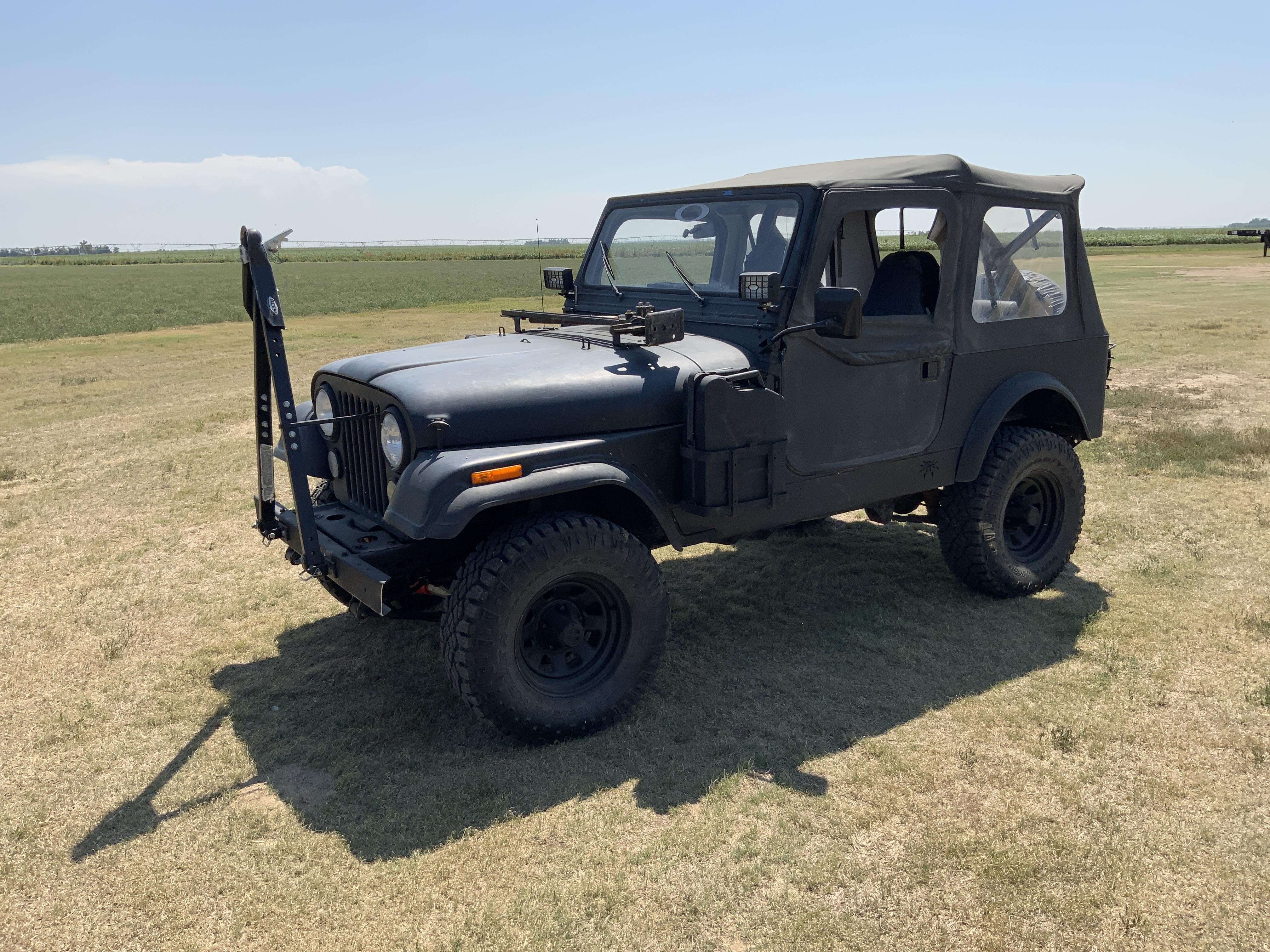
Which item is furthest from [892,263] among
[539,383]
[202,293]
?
[202,293]

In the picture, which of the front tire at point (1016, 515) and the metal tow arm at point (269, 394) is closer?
the metal tow arm at point (269, 394)

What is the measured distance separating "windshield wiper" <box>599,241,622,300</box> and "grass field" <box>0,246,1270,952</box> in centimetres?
171

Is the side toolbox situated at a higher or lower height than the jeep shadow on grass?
higher

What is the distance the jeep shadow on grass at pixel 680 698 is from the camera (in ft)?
11.3

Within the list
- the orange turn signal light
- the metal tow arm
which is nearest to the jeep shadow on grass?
the metal tow arm

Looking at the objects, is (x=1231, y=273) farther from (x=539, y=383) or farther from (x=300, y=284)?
(x=300, y=284)

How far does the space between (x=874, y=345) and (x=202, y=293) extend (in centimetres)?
3928

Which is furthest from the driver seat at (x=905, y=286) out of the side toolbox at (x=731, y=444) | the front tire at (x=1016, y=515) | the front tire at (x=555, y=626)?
the front tire at (x=555, y=626)

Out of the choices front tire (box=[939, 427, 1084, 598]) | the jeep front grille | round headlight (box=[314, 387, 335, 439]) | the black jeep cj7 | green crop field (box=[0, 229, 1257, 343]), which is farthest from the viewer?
green crop field (box=[0, 229, 1257, 343])

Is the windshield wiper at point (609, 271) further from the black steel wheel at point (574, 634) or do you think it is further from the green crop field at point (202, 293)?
the green crop field at point (202, 293)

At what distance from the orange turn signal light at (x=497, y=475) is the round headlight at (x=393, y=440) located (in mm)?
378

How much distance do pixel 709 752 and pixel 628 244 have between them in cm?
268

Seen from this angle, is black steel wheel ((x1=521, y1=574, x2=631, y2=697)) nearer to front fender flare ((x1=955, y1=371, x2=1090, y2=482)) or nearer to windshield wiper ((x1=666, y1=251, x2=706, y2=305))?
windshield wiper ((x1=666, y1=251, x2=706, y2=305))

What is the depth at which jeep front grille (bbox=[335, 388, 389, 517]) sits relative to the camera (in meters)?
3.96
